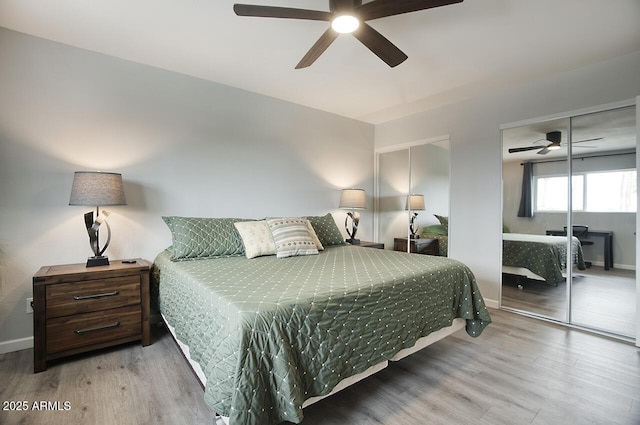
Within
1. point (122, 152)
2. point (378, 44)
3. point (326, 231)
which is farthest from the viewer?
point (326, 231)

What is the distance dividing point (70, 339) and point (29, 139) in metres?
1.57

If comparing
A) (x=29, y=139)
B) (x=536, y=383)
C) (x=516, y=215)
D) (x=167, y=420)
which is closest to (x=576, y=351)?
(x=536, y=383)

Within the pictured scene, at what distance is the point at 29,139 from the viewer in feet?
7.50

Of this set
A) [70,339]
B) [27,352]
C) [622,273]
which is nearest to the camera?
[70,339]

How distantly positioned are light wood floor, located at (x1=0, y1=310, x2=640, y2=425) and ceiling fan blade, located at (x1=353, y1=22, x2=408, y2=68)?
86.7 inches

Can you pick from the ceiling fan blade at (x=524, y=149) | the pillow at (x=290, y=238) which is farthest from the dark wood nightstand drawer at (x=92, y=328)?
the ceiling fan blade at (x=524, y=149)

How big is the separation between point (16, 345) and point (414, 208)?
4329mm

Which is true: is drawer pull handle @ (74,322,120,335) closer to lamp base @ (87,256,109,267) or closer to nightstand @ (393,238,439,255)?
lamp base @ (87,256,109,267)

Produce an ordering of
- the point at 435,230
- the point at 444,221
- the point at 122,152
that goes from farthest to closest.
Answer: the point at 435,230
the point at 444,221
the point at 122,152

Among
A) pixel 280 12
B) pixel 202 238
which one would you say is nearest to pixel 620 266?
pixel 280 12

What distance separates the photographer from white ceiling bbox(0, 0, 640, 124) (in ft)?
6.45

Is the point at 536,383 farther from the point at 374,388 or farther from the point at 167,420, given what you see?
the point at 167,420

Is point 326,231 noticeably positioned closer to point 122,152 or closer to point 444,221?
point 444,221

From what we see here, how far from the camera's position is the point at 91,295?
2129mm
